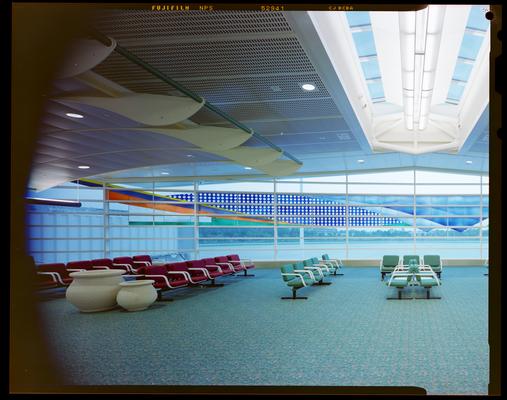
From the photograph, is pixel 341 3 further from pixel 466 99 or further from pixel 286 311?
pixel 466 99

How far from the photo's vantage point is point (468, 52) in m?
7.76

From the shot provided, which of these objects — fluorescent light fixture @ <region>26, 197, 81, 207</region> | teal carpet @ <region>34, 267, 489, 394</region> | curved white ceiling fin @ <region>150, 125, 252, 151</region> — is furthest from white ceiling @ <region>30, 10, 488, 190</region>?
teal carpet @ <region>34, 267, 489, 394</region>

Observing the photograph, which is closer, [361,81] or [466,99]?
[361,81]

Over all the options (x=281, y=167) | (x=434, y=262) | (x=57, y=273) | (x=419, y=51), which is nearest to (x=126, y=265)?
(x=57, y=273)

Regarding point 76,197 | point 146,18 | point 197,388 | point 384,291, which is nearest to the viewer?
point 197,388

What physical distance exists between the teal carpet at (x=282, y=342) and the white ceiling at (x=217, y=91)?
8.11ft

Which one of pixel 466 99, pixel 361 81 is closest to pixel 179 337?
pixel 361 81

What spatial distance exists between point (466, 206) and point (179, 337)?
47.3ft

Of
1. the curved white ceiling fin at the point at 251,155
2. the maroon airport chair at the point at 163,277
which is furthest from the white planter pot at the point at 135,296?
the curved white ceiling fin at the point at 251,155

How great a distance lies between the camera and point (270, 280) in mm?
11797

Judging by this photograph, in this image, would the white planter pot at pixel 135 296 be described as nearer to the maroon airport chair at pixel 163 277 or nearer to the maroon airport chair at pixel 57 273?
the maroon airport chair at pixel 163 277

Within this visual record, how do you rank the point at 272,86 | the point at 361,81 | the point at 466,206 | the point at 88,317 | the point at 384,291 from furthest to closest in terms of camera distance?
the point at 466,206 → the point at 384,291 → the point at 361,81 → the point at 88,317 → the point at 272,86

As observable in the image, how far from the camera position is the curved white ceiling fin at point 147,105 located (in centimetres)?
567

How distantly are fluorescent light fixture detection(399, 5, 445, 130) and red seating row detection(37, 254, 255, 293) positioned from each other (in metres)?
6.11
